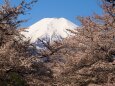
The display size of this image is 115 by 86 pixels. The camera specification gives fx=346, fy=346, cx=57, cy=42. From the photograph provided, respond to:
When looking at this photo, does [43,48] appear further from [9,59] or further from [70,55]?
[9,59]

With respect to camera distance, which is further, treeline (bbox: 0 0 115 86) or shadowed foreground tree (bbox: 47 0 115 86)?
shadowed foreground tree (bbox: 47 0 115 86)

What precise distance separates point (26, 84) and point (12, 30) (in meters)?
3.30

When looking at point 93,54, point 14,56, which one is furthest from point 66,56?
point 14,56

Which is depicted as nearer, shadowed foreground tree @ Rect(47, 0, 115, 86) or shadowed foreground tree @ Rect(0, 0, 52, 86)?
shadowed foreground tree @ Rect(0, 0, 52, 86)

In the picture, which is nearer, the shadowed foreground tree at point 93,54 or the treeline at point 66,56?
the treeline at point 66,56

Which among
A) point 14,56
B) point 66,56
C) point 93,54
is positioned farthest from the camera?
point 66,56

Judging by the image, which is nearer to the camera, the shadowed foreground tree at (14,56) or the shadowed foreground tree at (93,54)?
the shadowed foreground tree at (14,56)

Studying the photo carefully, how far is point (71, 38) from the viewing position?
22578 mm

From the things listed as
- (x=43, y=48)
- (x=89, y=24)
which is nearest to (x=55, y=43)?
(x=43, y=48)

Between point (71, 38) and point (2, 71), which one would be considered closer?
point (2, 71)

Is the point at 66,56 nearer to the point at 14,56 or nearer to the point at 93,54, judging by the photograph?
the point at 93,54

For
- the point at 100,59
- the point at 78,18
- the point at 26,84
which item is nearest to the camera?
the point at 26,84

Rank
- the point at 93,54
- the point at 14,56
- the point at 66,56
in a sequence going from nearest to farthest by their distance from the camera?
the point at 14,56
the point at 93,54
the point at 66,56

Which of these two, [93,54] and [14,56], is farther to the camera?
[93,54]
